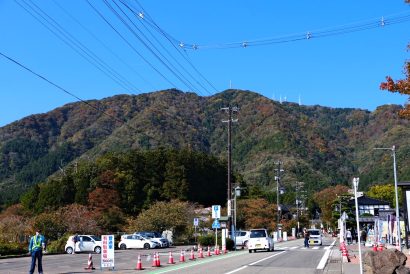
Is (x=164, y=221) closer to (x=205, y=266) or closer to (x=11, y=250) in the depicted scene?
(x=11, y=250)

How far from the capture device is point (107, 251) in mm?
20516

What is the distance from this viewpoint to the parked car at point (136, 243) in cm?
4875

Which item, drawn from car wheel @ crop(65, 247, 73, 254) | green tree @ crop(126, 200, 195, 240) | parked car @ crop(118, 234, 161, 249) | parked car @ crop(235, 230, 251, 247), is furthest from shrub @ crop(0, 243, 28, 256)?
green tree @ crop(126, 200, 195, 240)

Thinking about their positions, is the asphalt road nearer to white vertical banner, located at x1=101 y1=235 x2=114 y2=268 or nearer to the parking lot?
the parking lot

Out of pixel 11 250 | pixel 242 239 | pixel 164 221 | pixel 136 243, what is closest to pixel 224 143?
pixel 164 221

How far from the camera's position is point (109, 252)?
20.5 m

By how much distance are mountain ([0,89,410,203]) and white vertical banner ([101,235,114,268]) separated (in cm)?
11707

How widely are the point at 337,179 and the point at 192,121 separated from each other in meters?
65.0

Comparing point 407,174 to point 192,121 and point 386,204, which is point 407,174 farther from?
point 192,121

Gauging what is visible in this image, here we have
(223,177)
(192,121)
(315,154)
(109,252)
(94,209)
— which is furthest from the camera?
(192,121)

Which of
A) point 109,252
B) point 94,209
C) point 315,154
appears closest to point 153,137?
point 315,154

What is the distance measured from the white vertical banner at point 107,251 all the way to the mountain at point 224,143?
117 metres

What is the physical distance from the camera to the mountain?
151125 mm

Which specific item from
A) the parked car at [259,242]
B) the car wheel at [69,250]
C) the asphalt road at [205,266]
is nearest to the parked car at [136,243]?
the car wheel at [69,250]
